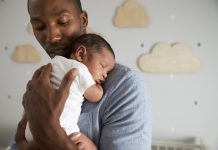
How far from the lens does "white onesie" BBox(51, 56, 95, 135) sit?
0.58 m

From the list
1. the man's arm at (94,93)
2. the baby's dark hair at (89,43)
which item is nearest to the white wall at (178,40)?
the baby's dark hair at (89,43)

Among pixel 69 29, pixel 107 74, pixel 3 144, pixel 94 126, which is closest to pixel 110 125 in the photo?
pixel 94 126

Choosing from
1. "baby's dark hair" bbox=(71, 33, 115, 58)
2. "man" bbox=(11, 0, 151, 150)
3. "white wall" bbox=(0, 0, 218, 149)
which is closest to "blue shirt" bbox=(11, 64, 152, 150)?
"man" bbox=(11, 0, 151, 150)

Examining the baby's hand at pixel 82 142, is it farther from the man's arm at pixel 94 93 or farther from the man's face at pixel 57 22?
the man's face at pixel 57 22

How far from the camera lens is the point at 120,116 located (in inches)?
22.1

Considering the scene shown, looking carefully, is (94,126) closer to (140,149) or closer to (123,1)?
(140,149)

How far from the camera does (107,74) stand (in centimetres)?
65

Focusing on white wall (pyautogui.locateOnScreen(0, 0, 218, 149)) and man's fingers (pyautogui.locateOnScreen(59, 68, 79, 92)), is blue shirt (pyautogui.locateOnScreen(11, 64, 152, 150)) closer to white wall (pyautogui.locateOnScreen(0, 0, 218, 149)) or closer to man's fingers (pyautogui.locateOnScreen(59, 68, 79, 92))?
man's fingers (pyautogui.locateOnScreen(59, 68, 79, 92))

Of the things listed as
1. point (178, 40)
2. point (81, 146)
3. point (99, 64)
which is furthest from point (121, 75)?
point (178, 40)

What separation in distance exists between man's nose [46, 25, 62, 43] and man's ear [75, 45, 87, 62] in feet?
0.19

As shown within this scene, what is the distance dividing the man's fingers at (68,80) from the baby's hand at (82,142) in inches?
4.0

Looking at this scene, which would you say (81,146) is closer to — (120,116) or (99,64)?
(120,116)

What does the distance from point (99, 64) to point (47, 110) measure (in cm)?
18

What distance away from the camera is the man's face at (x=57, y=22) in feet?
2.11
